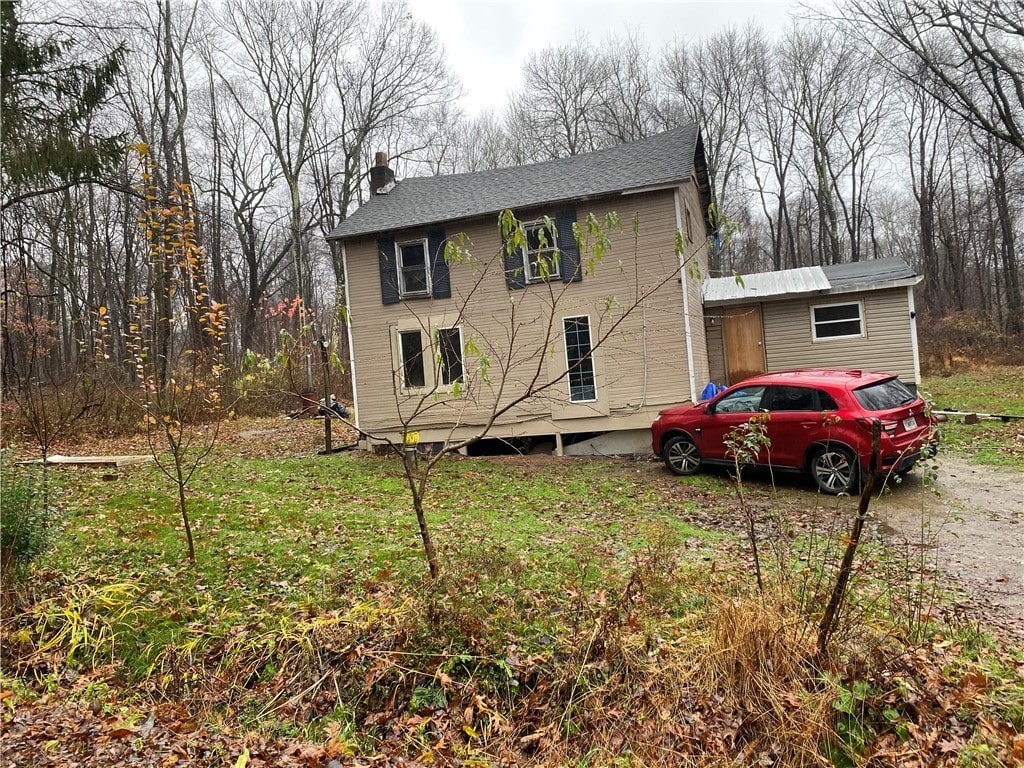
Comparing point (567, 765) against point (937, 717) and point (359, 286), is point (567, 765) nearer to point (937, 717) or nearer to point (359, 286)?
point (937, 717)

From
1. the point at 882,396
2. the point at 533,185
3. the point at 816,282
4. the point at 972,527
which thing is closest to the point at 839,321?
the point at 816,282

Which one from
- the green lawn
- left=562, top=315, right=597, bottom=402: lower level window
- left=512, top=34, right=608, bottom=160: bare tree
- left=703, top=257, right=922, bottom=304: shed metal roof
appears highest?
left=512, top=34, right=608, bottom=160: bare tree

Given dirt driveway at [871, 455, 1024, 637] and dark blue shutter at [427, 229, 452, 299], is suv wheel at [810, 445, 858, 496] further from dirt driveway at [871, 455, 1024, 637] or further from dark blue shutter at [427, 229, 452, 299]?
dark blue shutter at [427, 229, 452, 299]

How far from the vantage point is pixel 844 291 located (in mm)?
15258

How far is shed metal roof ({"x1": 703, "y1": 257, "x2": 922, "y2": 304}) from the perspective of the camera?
14922mm

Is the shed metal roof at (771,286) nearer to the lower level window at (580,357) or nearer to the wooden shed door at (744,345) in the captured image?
the wooden shed door at (744,345)

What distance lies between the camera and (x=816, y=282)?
15688mm

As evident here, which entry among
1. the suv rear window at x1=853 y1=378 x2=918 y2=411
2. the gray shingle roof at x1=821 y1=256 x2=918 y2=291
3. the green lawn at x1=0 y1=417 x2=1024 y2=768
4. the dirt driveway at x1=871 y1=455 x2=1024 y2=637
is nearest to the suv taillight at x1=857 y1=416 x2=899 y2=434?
the suv rear window at x1=853 y1=378 x2=918 y2=411

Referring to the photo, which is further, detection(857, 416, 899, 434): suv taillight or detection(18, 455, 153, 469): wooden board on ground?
detection(18, 455, 153, 469): wooden board on ground

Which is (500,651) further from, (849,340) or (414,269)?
(849,340)

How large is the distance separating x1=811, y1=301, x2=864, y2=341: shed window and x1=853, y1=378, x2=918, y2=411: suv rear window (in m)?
7.86

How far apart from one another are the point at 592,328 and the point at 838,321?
23.6 feet

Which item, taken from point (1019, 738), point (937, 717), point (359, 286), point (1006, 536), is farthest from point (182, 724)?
point (359, 286)

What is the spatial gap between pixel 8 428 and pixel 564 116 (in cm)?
2864
